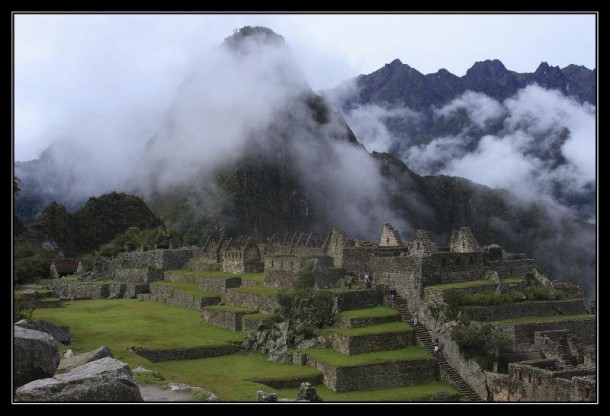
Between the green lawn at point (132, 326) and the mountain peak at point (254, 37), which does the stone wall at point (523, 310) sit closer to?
the green lawn at point (132, 326)

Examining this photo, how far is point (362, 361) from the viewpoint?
24250mm

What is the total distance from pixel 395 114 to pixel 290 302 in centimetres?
8778

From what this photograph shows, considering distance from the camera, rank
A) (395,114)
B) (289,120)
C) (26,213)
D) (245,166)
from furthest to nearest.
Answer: (289,120) < (245,166) < (395,114) < (26,213)

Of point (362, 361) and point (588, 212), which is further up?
point (588, 212)

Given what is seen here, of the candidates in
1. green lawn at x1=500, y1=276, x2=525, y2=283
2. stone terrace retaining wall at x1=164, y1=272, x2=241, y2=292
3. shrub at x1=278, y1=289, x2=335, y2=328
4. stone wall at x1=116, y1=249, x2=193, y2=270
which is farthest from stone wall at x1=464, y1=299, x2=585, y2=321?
stone wall at x1=116, y1=249, x2=193, y2=270

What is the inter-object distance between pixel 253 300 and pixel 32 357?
22.3 meters

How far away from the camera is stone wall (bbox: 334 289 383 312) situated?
93.7 ft

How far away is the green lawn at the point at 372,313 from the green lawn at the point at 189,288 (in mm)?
13399

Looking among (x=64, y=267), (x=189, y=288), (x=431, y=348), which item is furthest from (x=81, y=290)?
(x=431, y=348)

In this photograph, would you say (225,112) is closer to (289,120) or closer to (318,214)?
(289,120)

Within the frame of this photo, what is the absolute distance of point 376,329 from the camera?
26.5 meters

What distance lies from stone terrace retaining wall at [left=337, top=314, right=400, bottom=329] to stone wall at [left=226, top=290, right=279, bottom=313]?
5062 mm

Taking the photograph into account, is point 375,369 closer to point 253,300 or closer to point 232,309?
point 253,300
